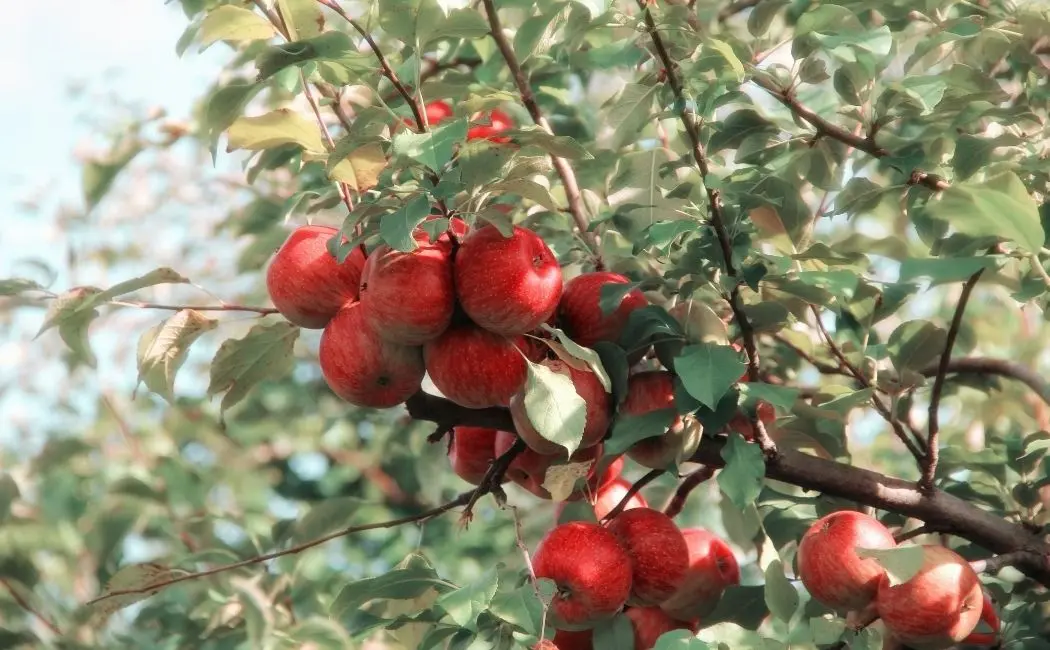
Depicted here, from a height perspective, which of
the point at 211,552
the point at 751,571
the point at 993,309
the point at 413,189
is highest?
the point at 413,189

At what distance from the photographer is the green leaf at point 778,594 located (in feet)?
4.30

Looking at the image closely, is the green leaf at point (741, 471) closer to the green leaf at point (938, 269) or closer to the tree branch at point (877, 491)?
the tree branch at point (877, 491)

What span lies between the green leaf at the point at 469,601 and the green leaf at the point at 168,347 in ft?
1.51

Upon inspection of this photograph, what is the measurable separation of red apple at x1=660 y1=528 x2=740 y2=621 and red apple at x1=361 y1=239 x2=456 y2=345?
20.3 inches

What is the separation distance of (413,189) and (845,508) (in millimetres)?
763

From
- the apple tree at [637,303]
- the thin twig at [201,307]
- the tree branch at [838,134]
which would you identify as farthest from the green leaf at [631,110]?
the thin twig at [201,307]

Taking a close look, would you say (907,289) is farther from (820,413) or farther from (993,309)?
(993,309)

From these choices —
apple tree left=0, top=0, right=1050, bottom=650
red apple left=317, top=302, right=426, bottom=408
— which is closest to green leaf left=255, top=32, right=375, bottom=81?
apple tree left=0, top=0, right=1050, bottom=650

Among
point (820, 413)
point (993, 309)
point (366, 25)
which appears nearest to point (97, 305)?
point (366, 25)

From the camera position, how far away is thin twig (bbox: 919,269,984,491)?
45.7 inches

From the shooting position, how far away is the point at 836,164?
1.54 meters

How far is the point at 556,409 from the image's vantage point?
116cm

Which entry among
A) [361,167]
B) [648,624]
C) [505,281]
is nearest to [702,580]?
[648,624]

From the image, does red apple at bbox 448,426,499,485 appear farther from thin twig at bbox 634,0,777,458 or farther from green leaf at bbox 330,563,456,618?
thin twig at bbox 634,0,777,458
